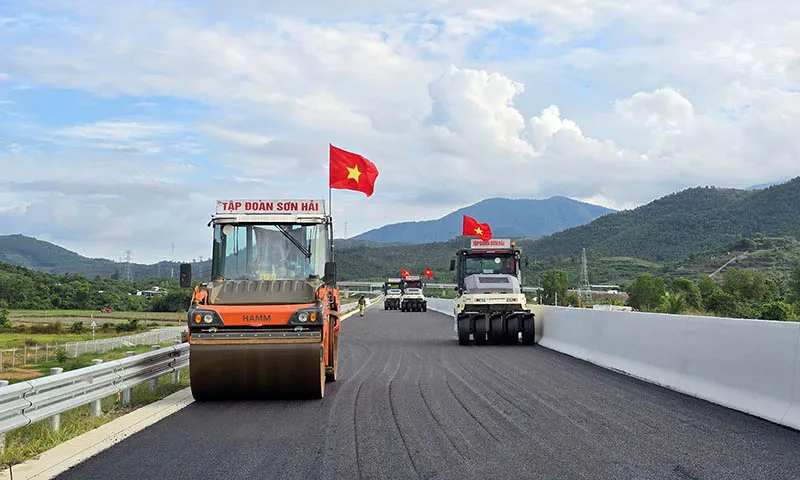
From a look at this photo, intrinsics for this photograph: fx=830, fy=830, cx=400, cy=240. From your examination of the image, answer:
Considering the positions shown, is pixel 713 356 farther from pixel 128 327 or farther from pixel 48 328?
pixel 48 328

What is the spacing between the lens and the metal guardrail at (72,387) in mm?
8086

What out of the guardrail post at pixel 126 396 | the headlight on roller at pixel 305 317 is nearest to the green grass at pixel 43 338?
the guardrail post at pixel 126 396

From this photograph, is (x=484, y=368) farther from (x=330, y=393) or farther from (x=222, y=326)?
(x=222, y=326)

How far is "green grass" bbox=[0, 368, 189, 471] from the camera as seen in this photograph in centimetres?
802

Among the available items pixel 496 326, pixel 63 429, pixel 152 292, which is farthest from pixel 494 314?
pixel 152 292

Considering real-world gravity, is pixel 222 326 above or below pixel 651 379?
above

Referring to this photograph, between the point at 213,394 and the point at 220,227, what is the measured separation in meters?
2.97

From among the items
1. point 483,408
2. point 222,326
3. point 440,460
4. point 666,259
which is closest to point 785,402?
point 483,408

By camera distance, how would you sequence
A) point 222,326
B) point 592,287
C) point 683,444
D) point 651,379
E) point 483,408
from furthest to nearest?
point 592,287
point 651,379
point 222,326
point 483,408
point 683,444

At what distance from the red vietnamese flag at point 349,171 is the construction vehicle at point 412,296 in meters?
50.9

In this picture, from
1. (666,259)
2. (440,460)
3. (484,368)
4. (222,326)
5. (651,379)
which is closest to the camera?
(440,460)

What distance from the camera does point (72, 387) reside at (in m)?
9.60

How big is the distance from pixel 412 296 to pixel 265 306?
5843 centimetres

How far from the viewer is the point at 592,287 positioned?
124 metres
